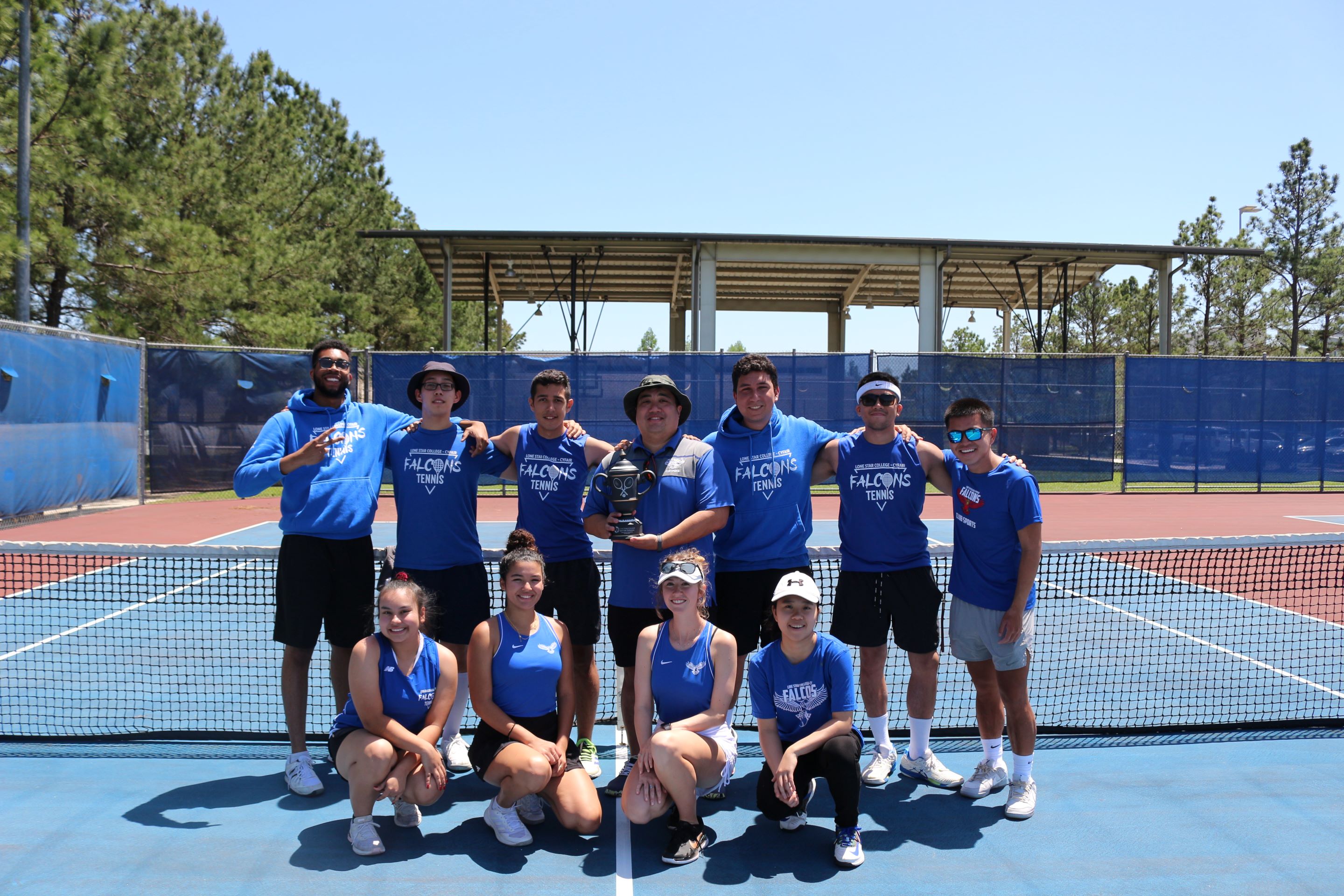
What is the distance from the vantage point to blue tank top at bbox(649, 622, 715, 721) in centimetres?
383

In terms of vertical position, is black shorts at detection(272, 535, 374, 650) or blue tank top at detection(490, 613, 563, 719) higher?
black shorts at detection(272, 535, 374, 650)

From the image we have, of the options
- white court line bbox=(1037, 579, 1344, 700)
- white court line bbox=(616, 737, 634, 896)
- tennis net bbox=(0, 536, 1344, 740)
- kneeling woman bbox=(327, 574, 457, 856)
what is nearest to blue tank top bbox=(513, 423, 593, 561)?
kneeling woman bbox=(327, 574, 457, 856)

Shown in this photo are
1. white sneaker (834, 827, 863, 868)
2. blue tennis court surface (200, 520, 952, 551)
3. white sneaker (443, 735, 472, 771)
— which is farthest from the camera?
blue tennis court surface (200, 520, 952, 551)

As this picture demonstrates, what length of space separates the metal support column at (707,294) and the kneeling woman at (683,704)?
18430 mm

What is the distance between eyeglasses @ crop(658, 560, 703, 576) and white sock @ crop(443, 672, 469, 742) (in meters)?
1.37

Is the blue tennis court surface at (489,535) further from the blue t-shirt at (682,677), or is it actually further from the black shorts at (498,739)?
the blue t-shirt at (682,677)

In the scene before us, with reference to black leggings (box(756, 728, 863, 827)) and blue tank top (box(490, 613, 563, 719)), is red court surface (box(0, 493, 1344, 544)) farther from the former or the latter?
blue tank top (box(490, 613, 563, 719))

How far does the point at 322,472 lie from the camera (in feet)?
14.1

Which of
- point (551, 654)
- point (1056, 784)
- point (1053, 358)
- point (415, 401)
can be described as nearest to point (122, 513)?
point (415, 401)

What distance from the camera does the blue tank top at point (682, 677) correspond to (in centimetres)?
383

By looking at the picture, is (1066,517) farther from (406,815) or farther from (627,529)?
(406,815)

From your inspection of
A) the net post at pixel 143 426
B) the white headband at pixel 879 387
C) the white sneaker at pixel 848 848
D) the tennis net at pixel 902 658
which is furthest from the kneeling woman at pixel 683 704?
the net post at pixel 143 426

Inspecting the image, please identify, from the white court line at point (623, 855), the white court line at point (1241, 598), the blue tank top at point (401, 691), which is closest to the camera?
the white court line at point (623, 855)

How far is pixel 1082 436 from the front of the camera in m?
17.2
